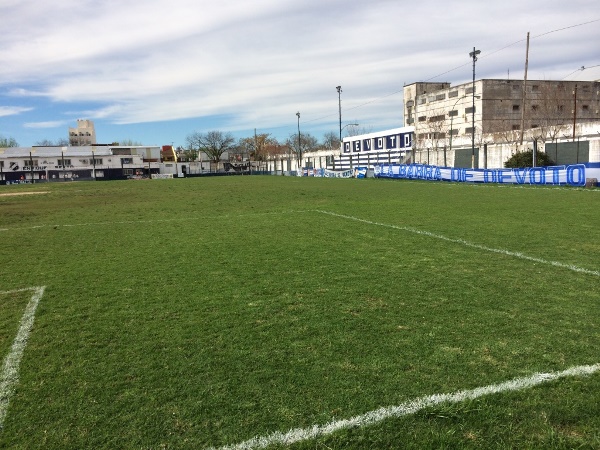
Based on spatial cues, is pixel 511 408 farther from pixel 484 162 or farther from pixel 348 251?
pixel 484 162

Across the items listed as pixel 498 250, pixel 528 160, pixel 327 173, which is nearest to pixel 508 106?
pixel 327 173

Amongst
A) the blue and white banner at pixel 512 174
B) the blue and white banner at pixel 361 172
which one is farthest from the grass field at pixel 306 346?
the blue and white banner at pixel 361 172

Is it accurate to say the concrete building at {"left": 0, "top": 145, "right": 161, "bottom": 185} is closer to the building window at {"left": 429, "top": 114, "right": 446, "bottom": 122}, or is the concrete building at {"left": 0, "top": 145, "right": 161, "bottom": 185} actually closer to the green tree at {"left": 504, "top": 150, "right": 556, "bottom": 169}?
the building window at {"left": 429, "top": 114, "right": 446, "bottom": 122}

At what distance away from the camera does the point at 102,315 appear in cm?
501

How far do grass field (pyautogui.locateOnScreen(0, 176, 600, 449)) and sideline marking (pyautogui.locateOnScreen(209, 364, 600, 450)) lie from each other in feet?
0.04

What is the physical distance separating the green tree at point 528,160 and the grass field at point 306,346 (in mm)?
22811

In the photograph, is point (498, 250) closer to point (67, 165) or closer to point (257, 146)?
point (67, 165)

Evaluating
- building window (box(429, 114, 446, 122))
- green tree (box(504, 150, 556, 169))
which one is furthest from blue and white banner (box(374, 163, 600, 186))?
building window (box(429, 114, 446, 122))

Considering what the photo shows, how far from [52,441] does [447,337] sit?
3088 mm

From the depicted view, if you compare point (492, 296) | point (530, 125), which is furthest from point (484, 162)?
point (530, 125)

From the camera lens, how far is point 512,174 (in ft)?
85.7

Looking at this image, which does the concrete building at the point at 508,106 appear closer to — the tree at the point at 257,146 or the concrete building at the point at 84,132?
the tree at the point at 257,146

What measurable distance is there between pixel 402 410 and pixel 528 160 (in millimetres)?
30391

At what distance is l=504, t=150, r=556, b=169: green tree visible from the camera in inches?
1142
